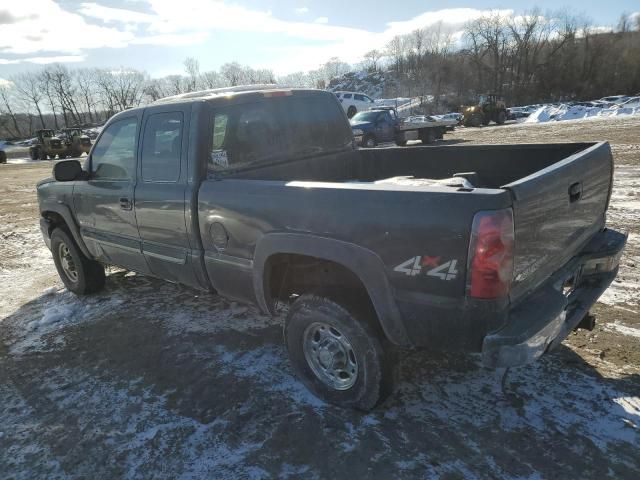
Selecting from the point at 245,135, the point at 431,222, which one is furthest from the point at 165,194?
the point at 431,222

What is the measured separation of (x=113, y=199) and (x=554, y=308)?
142 inches

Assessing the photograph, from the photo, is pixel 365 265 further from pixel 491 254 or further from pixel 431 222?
pixel 491 254

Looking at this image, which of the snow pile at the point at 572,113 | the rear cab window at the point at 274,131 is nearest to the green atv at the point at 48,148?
the rear cab window at the point at 274,131

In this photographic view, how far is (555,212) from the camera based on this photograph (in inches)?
97.7

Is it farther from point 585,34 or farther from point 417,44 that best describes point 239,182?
point 417,44

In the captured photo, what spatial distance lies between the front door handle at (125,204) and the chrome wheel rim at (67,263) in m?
1.72

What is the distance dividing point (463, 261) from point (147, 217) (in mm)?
2669

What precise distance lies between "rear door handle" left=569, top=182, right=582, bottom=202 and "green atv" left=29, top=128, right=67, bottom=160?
37.6 meters

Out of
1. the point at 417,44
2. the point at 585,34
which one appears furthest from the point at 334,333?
the point at 417,44

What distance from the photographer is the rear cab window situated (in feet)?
11.4

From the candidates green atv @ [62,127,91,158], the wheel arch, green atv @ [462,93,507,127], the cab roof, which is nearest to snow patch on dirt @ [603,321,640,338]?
the cab roof

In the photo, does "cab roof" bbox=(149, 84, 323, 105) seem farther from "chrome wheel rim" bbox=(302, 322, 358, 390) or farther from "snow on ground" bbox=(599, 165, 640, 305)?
"snow on ground" bbox=(599, 165, 640, 305)

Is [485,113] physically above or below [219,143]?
below

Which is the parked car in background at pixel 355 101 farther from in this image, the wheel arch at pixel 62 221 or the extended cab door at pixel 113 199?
the extended cab door at pixel 113 199
